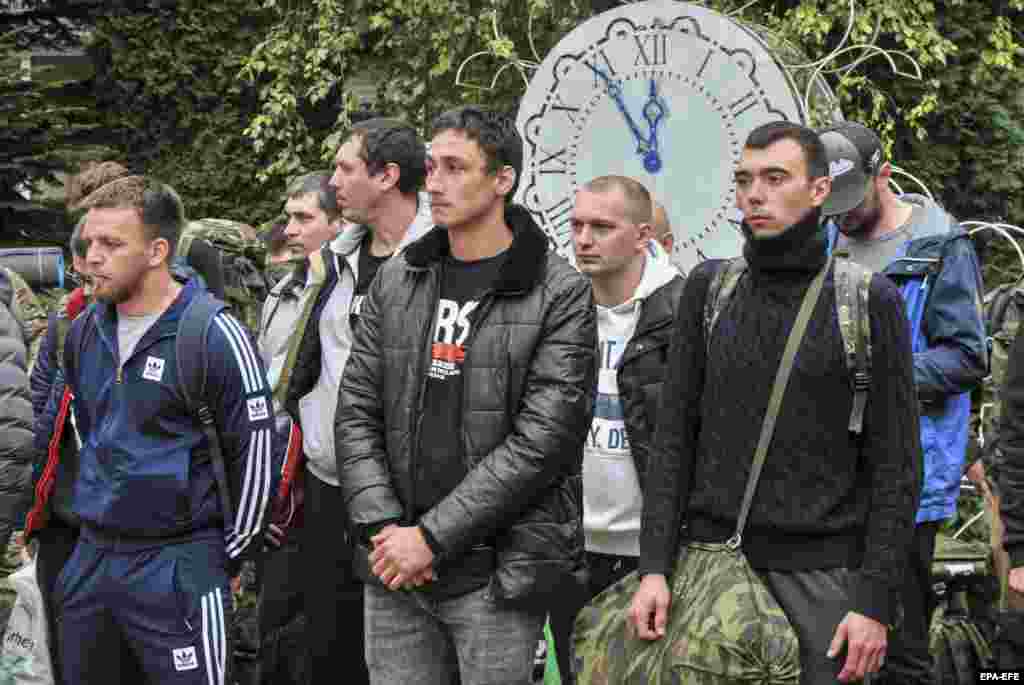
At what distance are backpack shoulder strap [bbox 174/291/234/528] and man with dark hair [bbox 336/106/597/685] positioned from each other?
0.43m

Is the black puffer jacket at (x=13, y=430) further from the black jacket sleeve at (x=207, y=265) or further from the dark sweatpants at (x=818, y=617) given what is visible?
the dark sweatpants at (x=818, y=617)

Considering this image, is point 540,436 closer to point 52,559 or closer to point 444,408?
point 444,408

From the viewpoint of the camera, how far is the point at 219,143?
13211 mm

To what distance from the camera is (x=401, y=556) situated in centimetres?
443

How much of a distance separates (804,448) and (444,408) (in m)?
1.04

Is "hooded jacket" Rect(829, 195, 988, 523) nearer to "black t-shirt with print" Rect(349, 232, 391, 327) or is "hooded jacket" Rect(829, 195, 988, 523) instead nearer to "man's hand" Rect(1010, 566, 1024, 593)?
"man's hand" Rect(1010, 566, 1024, 593)

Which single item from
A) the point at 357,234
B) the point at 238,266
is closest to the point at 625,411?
the point at 357,234

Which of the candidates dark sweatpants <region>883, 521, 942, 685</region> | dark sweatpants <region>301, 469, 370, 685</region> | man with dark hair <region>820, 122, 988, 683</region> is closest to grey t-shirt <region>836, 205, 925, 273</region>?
man with dark hair <region>820, 122, 988, 683</region>

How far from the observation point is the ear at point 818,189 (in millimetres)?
4172

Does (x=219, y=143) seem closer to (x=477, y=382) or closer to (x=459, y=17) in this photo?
(x=459, y=17)

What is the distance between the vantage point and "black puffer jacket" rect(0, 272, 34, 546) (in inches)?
198

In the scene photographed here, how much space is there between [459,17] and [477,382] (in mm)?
6999

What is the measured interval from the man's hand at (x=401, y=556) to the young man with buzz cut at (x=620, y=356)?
Answer: 994mm

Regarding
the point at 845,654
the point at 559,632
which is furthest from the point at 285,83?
the point at 845,654
